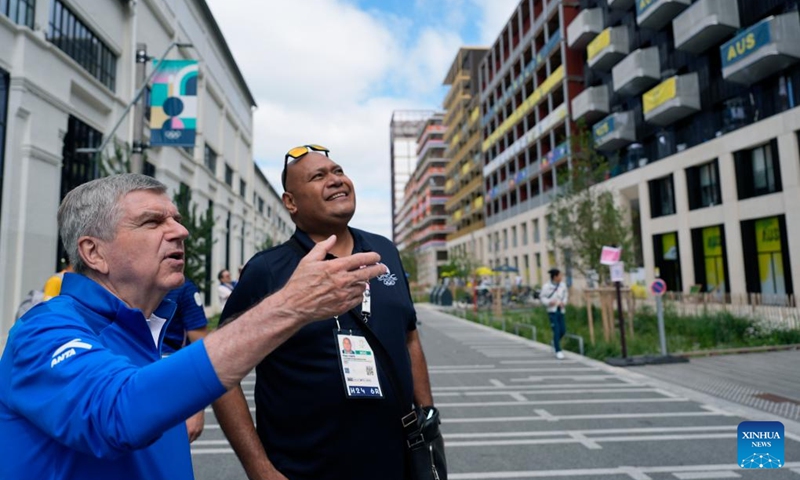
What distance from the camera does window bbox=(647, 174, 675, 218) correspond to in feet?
88.9

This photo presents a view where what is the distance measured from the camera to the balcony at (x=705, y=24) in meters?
21.3

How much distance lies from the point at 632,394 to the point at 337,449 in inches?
276

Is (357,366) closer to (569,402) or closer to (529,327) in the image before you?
(569,402)

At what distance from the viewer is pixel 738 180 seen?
70.5 feet

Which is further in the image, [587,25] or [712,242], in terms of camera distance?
[587,25]

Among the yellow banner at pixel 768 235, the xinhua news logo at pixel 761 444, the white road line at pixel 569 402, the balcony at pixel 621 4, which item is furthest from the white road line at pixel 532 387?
the balcony at pixel 621 4

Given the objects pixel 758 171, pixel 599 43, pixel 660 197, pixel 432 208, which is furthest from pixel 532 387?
pixel 432 208

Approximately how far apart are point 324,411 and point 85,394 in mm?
1015

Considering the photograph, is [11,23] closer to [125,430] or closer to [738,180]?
[125,430]

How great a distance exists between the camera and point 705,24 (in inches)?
845

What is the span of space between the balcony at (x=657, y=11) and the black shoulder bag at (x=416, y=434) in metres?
28.0

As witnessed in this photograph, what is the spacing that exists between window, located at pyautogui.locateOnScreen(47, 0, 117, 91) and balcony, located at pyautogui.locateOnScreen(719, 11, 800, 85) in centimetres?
2370

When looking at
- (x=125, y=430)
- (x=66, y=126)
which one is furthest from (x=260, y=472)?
(x=66, y=126)

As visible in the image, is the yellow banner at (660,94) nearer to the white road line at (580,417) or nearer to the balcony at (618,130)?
the balcony at (618,130)
